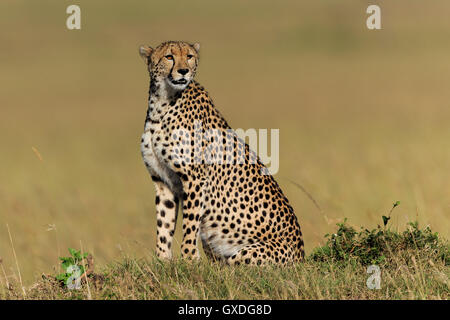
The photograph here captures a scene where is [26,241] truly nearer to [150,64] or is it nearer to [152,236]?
[152,236]

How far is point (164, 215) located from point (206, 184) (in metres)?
0.46

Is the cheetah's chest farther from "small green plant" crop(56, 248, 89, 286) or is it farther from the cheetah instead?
"small green plant" crop(56, 248, 89, 286)

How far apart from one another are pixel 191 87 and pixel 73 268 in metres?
1.83

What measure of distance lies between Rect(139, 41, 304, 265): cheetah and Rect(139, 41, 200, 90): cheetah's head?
10 millimetres

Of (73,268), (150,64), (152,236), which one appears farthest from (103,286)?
(152,236)

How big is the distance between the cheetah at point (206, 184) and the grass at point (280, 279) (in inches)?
13.6

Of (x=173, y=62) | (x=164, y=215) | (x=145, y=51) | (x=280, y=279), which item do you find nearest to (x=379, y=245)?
(x=280, y=279)

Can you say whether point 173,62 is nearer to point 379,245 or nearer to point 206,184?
point 206,184

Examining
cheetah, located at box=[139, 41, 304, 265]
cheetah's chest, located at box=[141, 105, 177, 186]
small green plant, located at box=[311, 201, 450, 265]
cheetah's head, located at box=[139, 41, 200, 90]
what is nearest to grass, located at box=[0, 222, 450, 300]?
small green plant, located at box=[311, 201, 450, 265]

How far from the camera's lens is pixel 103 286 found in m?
5.14

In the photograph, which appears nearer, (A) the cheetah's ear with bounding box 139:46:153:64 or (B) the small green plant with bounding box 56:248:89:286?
(B) the small green plant with bounding box 56:248:89:286

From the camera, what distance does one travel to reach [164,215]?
6.03 m

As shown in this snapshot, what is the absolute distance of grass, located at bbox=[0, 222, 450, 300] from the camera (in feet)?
15.7

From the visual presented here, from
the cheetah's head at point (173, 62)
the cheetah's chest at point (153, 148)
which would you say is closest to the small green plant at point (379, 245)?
the cheetah's chest at point (153, 148)
